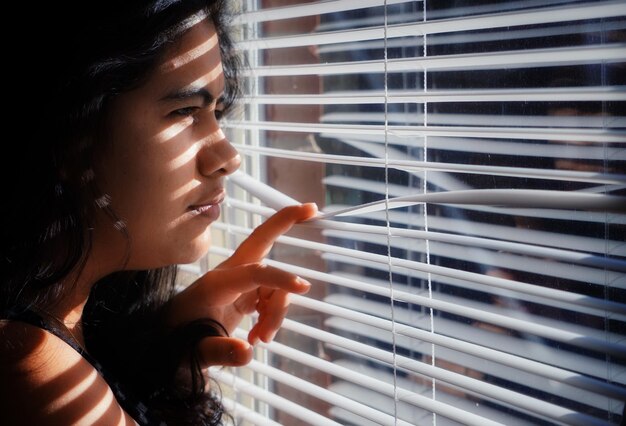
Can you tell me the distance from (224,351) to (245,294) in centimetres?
15

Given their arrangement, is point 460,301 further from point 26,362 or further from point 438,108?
point 26,362

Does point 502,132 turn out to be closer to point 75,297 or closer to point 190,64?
point 190,64

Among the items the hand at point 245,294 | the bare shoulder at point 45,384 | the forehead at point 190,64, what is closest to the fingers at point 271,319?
the hand at point 245,294

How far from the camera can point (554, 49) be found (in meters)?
0.75

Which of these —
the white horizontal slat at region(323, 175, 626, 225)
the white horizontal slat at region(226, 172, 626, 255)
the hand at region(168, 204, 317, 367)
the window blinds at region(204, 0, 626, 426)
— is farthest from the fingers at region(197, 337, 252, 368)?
the white horizontal slat at region(323, 175, 626, 225)

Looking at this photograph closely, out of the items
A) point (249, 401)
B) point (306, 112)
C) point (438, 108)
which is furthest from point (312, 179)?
point (249, 401)

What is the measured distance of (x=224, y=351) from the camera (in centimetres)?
109

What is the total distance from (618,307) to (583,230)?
11 centimetres

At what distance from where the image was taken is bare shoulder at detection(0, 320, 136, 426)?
854 mm

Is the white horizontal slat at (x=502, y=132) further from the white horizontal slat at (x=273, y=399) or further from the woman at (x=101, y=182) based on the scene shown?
the white horizontal slat at (x=273, y=399)

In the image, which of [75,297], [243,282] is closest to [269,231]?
[243,282]

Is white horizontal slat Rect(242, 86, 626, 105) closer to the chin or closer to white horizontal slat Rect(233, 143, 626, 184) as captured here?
white horizontal slat Rect(233, 143, 626, 184)

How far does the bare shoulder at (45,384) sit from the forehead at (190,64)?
401 millimetres

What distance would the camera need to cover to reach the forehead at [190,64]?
0.95 meters
